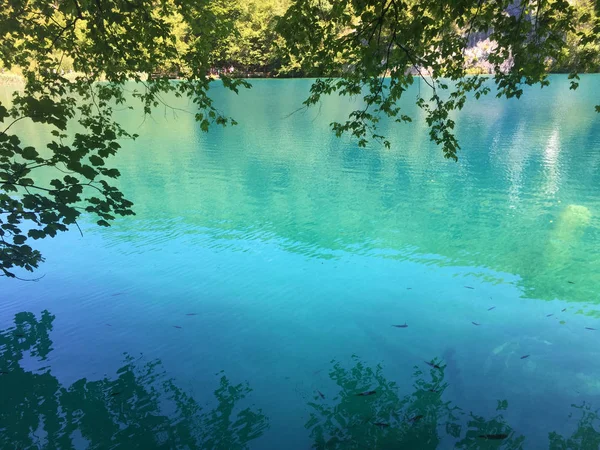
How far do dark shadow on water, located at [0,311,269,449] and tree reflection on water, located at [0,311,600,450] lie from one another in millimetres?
10

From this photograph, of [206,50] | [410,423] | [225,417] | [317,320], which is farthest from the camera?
[317,320]

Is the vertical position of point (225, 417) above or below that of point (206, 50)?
below

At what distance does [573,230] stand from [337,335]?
714 cm

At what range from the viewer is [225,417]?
173 inches

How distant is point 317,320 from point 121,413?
2933 mm

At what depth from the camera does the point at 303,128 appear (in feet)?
78.6

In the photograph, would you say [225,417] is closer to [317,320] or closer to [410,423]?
[410,423]

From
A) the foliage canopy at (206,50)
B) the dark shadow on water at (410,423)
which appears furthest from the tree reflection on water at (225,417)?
the foliage canopy at (206,50)

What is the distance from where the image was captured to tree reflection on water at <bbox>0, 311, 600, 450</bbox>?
4047 mm

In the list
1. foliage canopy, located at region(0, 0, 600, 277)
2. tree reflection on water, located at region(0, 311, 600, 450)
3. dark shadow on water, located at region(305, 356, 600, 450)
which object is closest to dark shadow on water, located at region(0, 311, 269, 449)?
tree reflection on water, located at region(0, 311, 600, 450)

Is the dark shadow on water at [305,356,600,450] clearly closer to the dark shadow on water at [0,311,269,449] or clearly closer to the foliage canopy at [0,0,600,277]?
the dark shadow on water at [0,311,269,449]

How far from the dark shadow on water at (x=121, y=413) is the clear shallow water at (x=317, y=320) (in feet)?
0.07

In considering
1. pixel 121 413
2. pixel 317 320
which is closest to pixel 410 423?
pixel 317 320

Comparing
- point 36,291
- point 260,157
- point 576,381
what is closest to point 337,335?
point 576,381
